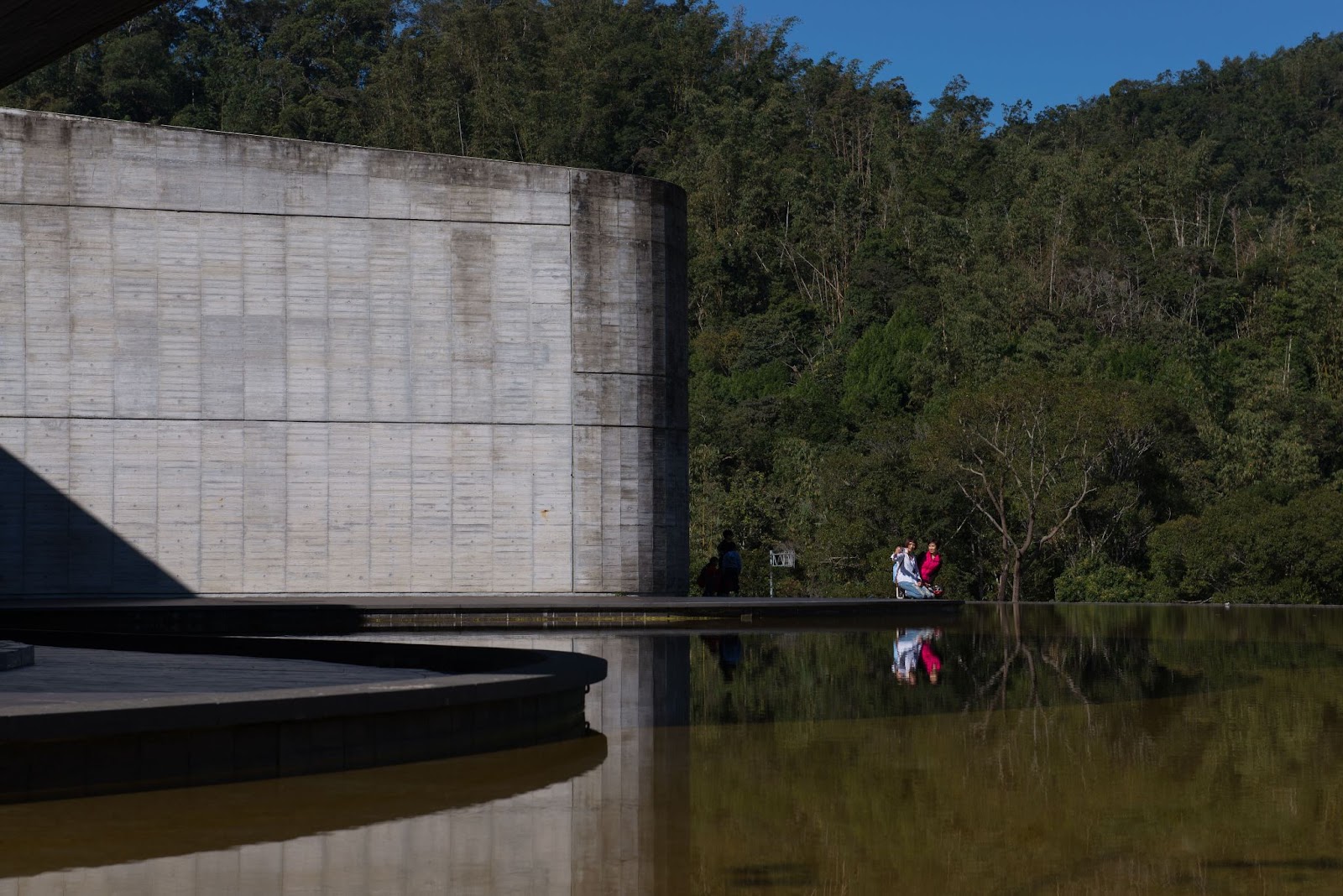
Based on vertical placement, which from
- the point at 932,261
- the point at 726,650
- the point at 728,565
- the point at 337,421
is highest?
the point at 932,261

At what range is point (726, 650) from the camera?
613 inches

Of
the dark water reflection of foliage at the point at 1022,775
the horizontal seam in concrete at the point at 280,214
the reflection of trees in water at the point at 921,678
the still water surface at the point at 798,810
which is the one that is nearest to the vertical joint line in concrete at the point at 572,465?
the horizontal seam in concrete at the point at 280,214

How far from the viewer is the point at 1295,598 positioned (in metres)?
33.7

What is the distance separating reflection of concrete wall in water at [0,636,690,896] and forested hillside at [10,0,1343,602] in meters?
29.5

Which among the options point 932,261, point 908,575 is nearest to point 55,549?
point 908,575

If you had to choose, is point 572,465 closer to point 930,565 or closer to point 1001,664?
point 930,565

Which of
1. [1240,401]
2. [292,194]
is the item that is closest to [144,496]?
[292,194]

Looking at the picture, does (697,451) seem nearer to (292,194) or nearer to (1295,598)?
(1295,598)

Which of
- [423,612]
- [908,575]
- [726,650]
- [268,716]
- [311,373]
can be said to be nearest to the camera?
[268,716]

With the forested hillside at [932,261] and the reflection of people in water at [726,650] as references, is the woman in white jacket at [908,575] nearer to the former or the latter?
the reflection of people in water at [726,650]

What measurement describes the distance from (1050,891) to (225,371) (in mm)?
18162

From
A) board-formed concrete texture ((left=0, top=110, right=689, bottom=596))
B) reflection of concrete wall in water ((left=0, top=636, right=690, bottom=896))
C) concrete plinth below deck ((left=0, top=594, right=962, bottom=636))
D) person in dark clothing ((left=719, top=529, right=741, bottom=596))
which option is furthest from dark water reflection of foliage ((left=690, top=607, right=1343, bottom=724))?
board-formed concrete texture ((left=0, top=110, right=689, bottom=596))

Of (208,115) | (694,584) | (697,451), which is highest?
(208,115)

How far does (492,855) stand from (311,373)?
16.8 meters
